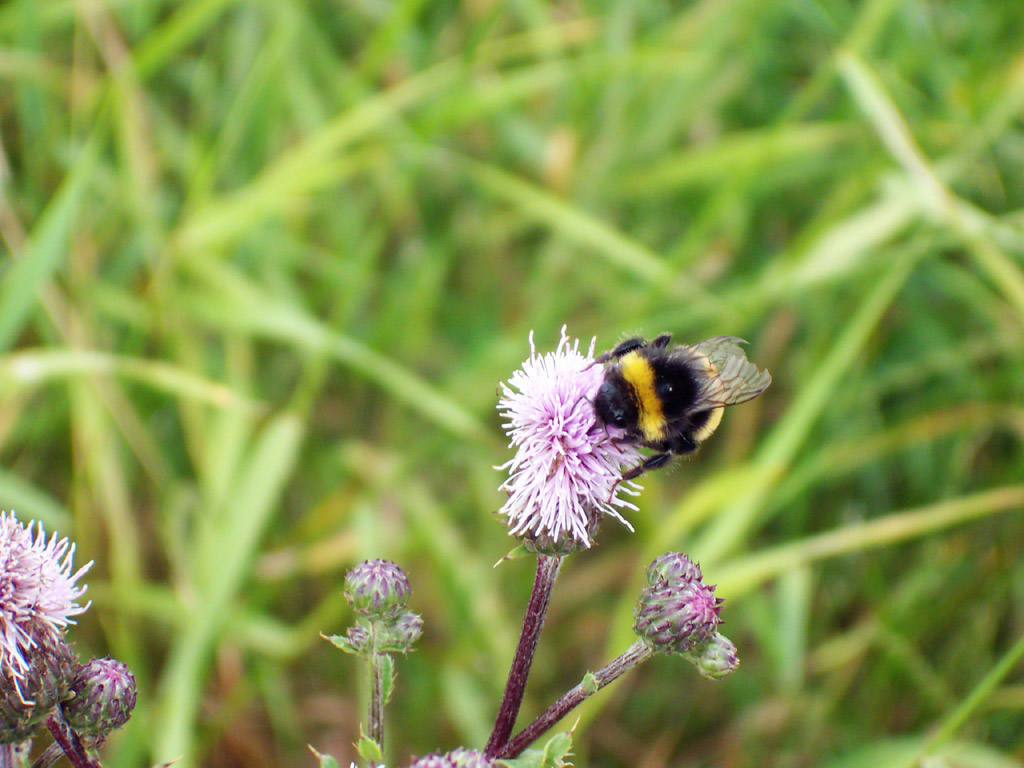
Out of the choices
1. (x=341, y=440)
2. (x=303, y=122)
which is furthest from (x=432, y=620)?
(x=303, y=122)

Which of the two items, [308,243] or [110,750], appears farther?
[308,243]

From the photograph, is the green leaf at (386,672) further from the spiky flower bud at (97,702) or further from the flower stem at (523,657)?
the spiky flower bud at (97,702)

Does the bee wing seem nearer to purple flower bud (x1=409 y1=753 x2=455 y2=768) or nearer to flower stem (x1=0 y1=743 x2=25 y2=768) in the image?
purple flower bud (x1=409 y1=753 x2=455 y2=768)

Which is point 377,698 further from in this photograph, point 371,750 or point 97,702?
point 97,702

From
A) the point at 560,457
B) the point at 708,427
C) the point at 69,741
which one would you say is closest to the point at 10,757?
the point at 69,741

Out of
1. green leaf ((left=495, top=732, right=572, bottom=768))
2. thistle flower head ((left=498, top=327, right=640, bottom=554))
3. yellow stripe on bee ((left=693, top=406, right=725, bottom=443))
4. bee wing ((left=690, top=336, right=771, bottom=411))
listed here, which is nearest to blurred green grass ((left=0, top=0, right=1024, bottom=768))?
yellow stripe on bee ((left=693, top=406, right=725, bottom=443))

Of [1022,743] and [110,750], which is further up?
[1022,743]

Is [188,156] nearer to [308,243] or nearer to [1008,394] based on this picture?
[308,243]

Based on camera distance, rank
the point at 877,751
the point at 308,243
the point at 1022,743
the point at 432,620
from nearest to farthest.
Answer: the point at 877,751
the point at 1022,743
the point at 432,620
the point at 308,243
